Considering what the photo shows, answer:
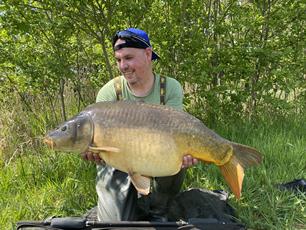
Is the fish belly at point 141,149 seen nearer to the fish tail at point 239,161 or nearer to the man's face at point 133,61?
the fish tail at point 239,161

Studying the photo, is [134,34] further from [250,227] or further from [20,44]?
[20,44]

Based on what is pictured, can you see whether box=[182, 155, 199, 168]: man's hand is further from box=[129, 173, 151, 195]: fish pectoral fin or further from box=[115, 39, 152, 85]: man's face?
box=[115, 39, 152, 85]: man's face

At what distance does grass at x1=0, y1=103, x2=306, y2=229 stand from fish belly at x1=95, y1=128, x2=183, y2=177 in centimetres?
83

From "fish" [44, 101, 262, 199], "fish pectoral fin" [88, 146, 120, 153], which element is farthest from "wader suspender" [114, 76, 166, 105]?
"fish pectoral fin" [88, 146, 120, 153]

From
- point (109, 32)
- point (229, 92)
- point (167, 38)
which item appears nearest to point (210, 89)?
point (229, 92)

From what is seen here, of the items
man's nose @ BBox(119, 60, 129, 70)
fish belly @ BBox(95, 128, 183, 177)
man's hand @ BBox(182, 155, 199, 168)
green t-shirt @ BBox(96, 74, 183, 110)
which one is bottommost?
man's hand @ BBox(182, 155, 199, 168)

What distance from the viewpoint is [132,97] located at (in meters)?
2.55

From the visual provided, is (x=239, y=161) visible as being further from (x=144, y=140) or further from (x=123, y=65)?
(x=123, y=65)

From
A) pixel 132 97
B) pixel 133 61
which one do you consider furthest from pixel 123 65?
pixel 132 97

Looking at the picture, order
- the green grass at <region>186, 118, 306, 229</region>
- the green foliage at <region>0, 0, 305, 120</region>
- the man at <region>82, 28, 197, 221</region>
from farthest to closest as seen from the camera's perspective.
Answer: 1. the green foliage at <region>0, 0, 305, 120</region>
2. the green grass at <region>186, 118, 306, 229</region>
3. the man at <region>82, 28, 197, 221</region>

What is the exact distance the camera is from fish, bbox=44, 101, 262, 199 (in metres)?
1.90

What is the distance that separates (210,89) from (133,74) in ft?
5.58

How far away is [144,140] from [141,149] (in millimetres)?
39

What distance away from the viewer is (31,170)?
10.7 ft
